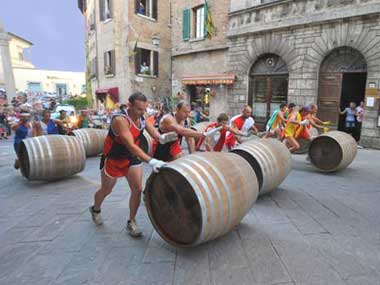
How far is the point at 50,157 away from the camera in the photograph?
5.38 meters

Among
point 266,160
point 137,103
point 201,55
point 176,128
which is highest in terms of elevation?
point 201,55

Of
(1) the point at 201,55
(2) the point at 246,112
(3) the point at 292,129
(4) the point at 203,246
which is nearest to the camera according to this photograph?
(4) the point at 203,246

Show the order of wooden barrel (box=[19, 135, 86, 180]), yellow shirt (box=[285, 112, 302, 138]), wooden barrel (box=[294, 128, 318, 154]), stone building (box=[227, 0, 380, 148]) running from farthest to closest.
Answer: stone building (box=[227, 0, 380, 148]) < wooden barrel (box=[294, 128, 318, 154]) < yellow shirt (box=[285, 112, 302, 138]) < wooden barrel (box=[19, 135, 86, 180])

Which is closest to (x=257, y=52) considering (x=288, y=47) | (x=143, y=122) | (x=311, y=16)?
(x=288, y=47)

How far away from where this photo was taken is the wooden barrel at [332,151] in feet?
19.8

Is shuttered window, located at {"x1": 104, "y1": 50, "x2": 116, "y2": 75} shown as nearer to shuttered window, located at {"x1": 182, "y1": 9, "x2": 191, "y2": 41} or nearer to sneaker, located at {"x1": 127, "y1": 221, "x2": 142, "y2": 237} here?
shuttered window, located at {"x1": 182, "y1": 9, "x2": 191, "y2": 41}

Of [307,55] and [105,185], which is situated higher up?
[307,55]

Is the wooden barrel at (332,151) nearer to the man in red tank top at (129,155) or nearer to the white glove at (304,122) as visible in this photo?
the white glove at (304,122)

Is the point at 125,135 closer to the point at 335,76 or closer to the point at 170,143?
the point at 170,143

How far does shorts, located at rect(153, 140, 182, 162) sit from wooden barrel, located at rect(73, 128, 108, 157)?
450 cm

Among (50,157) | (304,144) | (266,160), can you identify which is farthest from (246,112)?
(50,157)

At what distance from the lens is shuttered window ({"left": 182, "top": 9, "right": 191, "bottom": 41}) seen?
1666 centimetres

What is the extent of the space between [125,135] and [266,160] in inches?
86.9

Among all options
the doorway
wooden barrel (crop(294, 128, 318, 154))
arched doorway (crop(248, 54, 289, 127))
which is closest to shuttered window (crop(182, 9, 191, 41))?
arched doorway (crop(248, 54, 289, 127))
